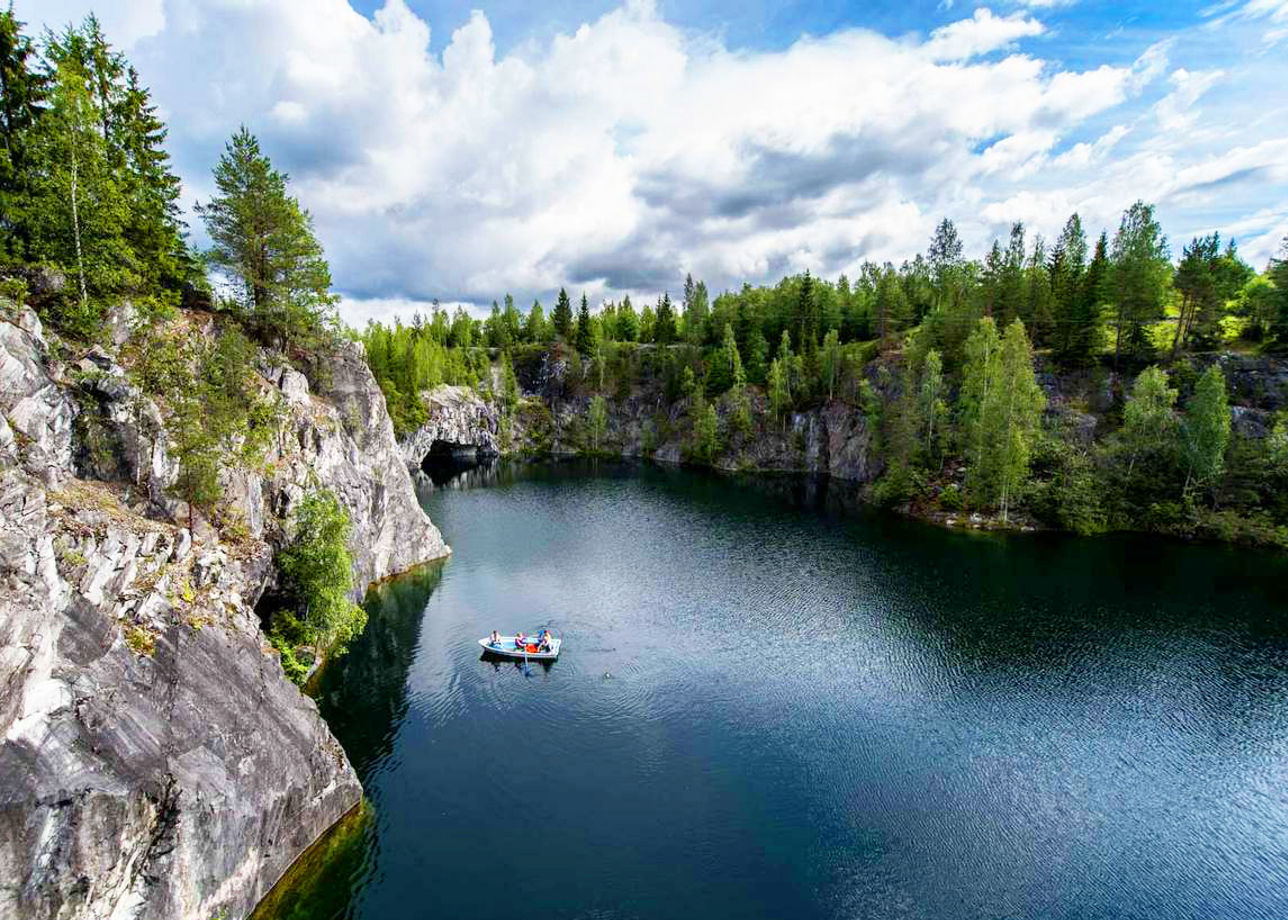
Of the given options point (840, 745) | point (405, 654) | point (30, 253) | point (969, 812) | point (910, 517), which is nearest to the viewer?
point (969, 812)

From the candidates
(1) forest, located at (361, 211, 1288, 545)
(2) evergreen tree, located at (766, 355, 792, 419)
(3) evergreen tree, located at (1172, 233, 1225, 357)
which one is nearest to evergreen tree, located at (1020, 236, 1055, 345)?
(1) forest, located at (361, 211, 1288, 545)

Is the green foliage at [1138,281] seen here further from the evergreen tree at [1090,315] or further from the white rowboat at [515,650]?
the white rowboat at [515,650]

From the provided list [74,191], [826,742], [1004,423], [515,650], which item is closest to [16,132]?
[74,191]

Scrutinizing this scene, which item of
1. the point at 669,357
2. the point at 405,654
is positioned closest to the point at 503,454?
the point at 669,357

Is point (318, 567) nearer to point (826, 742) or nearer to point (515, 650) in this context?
point (515, 650)

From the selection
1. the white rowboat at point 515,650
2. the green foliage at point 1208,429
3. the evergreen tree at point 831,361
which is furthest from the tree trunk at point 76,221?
the evergreen tree at point 831,361

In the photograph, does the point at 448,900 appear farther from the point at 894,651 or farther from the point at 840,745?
the point at 894,651

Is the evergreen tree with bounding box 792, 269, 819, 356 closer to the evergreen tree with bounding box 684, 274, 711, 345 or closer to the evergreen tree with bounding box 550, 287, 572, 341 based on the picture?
the evergreen tree with bounding box 684, 274, 711, 345
